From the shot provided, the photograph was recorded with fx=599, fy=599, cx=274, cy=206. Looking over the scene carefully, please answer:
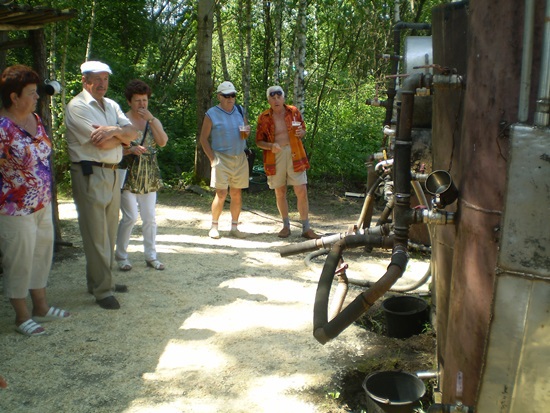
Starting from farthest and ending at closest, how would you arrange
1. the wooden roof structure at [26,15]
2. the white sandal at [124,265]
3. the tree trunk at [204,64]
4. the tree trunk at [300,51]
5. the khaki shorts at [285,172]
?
the tree trunk at [300,51]
the tree trunk at [204,64]
the khaki shorts at [285,172]
the white sandal at [124,265]
the wooden roof structure at [26,15]

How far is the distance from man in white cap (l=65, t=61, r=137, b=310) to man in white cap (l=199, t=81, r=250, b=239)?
7.45 feet

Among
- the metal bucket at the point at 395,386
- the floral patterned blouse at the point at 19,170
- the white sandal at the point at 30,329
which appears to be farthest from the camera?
the white sandal at the point at 30,329

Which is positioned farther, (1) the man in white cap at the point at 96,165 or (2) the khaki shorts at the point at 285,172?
(2) the khaki shorts at the point at 285,172

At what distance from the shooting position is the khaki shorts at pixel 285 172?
282 inches

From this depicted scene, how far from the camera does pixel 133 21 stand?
645 inches

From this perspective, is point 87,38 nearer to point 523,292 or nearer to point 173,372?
point 173,372

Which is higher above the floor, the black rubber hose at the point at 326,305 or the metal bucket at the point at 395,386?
the black rubber hose at the point at 326,305

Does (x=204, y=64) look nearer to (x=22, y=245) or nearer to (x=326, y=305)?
(x=22, y=245)

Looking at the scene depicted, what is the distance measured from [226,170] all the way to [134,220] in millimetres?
1799

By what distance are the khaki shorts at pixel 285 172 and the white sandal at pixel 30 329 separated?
11.7 ft

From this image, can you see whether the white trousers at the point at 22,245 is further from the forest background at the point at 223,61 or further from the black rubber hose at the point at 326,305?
the forest background at the point at 223,61

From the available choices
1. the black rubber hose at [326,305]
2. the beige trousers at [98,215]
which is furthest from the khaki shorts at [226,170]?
the black rubber hose at [326,305]

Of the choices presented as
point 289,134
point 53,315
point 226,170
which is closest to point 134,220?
point 53,315

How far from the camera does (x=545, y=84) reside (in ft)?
5.43
